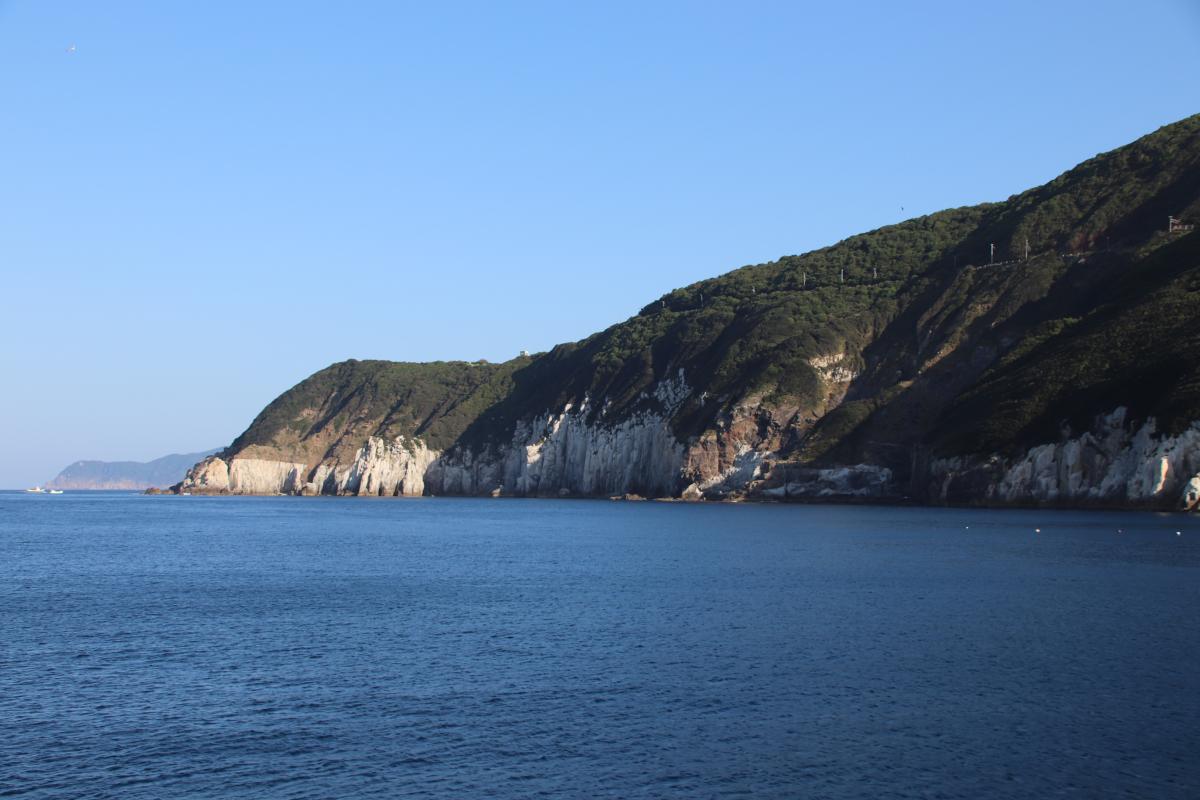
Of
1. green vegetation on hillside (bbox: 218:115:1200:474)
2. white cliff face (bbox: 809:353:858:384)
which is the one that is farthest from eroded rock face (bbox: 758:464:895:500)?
white cliff face (bbox: 809:353:858:384)

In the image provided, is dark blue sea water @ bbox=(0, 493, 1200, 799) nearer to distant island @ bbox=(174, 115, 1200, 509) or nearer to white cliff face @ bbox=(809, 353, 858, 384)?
distant island @ bbox=(174, 115, 1200, 509)

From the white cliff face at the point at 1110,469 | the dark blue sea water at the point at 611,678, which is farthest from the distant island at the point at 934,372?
the dark blue sea water at the point at 611,678

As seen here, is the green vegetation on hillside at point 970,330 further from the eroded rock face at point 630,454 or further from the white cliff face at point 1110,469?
the eroded rock face at point 630,454

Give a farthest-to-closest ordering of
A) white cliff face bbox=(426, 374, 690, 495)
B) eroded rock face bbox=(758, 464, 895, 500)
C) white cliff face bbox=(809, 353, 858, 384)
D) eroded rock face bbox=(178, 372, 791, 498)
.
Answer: white cliff face bbox=(426, 374, 690, 495) < white cliff face bbox=(809, 353, 858, 384) < eroded rock face bbox=(178, 372, 791, 498) < eroded rock face bbox=(758, 464, 895, 500)

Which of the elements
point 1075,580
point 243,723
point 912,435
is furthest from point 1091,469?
point 243,723

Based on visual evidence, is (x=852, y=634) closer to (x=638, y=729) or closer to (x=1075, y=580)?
(x=638, y=729)

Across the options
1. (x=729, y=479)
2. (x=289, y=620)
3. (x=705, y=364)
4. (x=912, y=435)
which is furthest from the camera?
(x=705, y=364)

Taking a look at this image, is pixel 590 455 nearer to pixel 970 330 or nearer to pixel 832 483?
pixel 832 483
